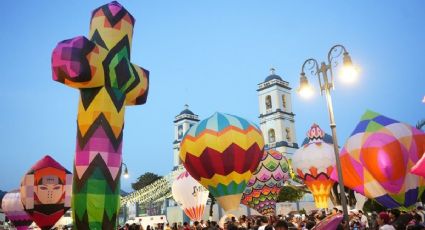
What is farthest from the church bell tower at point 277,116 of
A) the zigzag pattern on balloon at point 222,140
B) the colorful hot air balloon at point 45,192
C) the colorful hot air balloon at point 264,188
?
the colorful hot air balloon at point 45,192

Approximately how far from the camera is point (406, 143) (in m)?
12.9

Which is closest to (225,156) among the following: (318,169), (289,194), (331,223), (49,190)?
(49,190)

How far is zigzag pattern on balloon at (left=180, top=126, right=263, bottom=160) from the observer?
670 inches

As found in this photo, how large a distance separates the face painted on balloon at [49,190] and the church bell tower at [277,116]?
42237mm

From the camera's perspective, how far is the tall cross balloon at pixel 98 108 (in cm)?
828

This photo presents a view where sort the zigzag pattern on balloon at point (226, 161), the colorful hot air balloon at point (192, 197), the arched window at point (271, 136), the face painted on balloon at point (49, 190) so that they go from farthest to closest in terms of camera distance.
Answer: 1. the arched window at point (271, 136)
2. the colorful hot air balloon at point (192, 197)
3. the zigzag pattern on balloon at point (226, 161)
4. the face painted on balloon at point (49, 190)

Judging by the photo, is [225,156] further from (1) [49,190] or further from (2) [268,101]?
(2) [268,101]

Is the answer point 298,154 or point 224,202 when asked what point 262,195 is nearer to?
point 298,154

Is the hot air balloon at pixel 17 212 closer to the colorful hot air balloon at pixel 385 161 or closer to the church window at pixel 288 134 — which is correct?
the colorful hot air balloon at pixel 385 161

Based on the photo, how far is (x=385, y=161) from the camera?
42.0 ft

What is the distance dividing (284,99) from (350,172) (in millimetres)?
46292

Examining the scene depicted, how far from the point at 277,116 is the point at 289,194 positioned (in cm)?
1624

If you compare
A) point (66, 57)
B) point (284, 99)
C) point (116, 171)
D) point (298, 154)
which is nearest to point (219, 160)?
point (116, 171)

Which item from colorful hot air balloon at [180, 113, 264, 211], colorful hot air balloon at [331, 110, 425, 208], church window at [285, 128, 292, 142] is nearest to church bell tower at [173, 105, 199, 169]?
church window at [285, 128, 292, 142]
